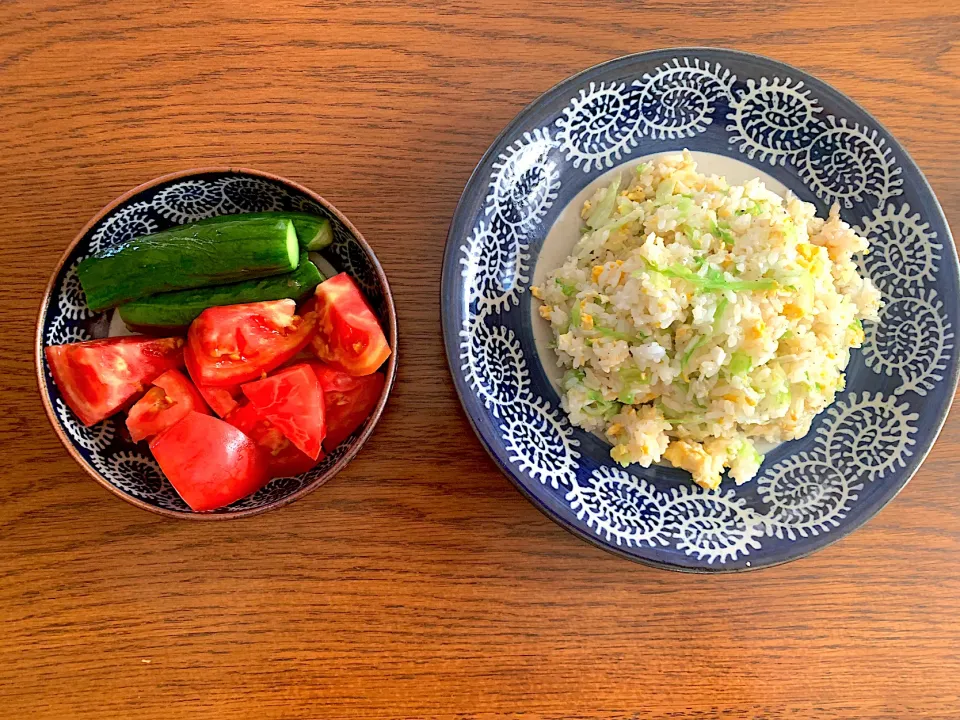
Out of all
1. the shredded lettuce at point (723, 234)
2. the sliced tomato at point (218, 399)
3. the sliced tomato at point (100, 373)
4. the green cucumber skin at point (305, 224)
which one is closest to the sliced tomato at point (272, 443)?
the sliced tomato at point (218, 399)

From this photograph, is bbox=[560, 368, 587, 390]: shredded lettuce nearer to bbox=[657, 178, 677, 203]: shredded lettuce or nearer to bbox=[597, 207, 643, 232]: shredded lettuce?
bbox=[597, 207, 643, 232]: shredded lettuce

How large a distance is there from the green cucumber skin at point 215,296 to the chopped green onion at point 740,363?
→ 105 cm

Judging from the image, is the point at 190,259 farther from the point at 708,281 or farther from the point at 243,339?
the point at 708,281

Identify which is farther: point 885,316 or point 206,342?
point 885,316

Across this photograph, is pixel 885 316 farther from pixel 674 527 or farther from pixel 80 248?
pixel 80 248

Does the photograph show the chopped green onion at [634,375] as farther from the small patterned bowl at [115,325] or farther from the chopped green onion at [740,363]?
the small patterned bowl at [115,325]

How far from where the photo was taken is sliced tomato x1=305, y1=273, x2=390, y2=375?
1.75 metres

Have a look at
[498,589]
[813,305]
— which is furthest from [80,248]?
[813,305]

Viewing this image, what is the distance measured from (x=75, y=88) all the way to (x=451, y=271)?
127 centimetres

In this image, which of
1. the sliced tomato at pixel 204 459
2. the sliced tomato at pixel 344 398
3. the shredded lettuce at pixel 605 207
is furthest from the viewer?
the shredded lettuce at pixel 605 207

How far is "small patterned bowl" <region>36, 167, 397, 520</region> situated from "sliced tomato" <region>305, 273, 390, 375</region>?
48 mm

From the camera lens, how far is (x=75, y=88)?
6.71 feet

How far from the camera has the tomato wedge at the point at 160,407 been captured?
1.76 metres

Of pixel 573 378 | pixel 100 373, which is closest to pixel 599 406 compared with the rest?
pixel 573 378
